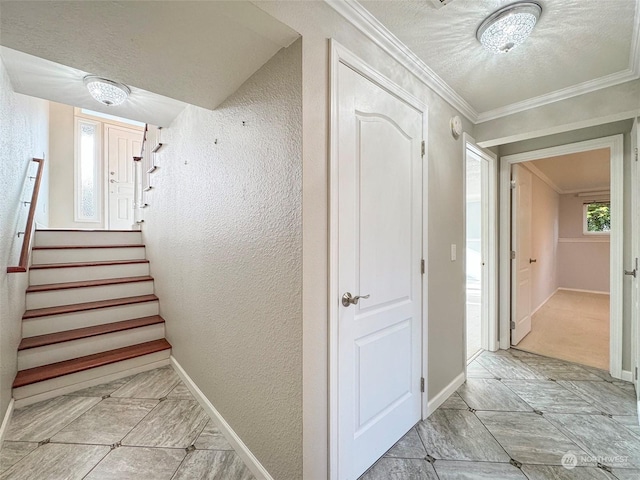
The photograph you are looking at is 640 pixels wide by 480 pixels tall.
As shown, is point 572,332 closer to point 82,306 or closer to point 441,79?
point 441,79

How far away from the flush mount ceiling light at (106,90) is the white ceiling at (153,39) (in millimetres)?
214

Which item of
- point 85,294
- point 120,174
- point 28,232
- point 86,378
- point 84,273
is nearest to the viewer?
point 28,232

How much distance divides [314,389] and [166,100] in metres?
2.40

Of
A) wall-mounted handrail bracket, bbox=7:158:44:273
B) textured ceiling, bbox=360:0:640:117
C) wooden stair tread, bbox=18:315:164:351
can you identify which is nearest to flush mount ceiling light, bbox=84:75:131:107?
wall-mounted handrail bracket, bbox=7:158:44:273

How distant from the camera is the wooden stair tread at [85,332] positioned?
2117 millimetres

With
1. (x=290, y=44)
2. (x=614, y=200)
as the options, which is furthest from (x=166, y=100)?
(x=614, y=200)

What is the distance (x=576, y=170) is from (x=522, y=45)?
3933 mm

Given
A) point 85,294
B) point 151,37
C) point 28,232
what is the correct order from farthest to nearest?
point 85,294, point 28,232, point 151,37

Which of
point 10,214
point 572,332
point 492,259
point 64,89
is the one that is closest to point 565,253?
point 572,332

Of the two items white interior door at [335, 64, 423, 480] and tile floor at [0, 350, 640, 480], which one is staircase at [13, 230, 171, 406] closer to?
tile floor at [0, 350, 640, 480]

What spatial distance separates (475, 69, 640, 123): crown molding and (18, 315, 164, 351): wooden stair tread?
3.76 metres

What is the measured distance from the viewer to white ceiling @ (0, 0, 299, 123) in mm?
1010

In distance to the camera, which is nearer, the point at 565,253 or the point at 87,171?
the point at 87,171

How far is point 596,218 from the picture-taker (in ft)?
19.6
